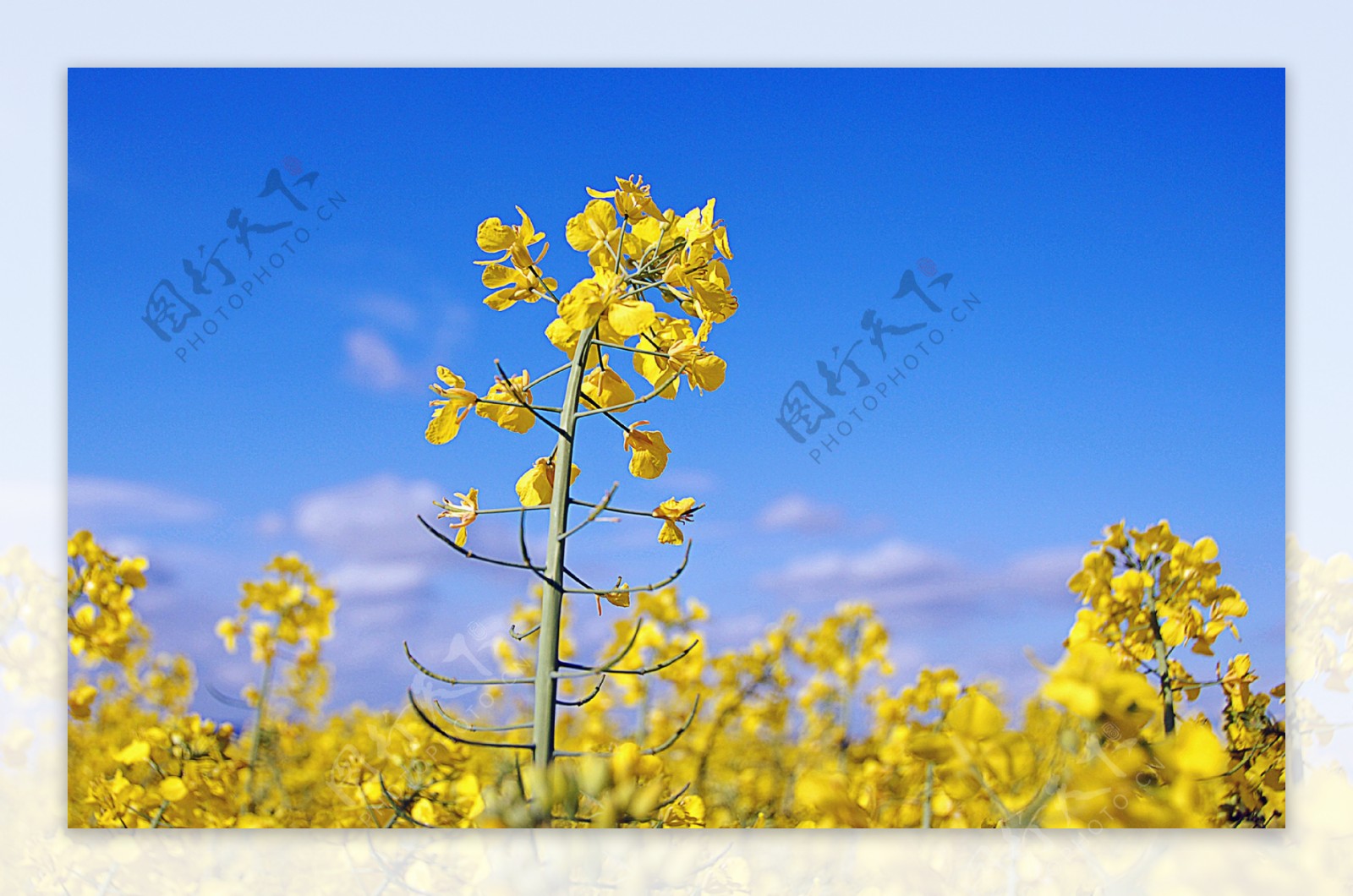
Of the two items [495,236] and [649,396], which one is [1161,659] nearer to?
[649,396]

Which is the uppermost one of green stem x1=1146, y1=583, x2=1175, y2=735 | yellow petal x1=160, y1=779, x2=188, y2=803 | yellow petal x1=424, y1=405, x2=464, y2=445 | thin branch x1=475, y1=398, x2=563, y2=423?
thin branch x1=475, y1=398, x2=563, y2=423

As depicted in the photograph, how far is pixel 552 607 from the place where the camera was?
879 mm

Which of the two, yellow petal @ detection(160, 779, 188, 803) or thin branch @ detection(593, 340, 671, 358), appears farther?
yellow petal @ detection(160, 779, 188, 803)

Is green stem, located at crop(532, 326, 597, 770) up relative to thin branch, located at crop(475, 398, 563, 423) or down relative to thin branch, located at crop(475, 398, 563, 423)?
down

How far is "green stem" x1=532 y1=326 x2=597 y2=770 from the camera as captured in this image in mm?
864

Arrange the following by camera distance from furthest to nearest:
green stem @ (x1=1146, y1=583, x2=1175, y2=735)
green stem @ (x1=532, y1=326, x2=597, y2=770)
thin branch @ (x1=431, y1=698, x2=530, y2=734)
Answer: green stem @ (x1=1146, y1=583, x2=1175, y2=735)
green stem @ (x1=532, y1=326, x2=597, y2=770)
thin branch @ (x1=431, y1=698, x2=530, y2=734)

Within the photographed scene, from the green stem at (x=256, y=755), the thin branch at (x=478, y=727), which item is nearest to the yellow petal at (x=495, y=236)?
the thin branch at (x=478, y=727)

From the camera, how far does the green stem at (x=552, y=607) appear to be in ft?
2.84

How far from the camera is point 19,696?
1.60 metres
